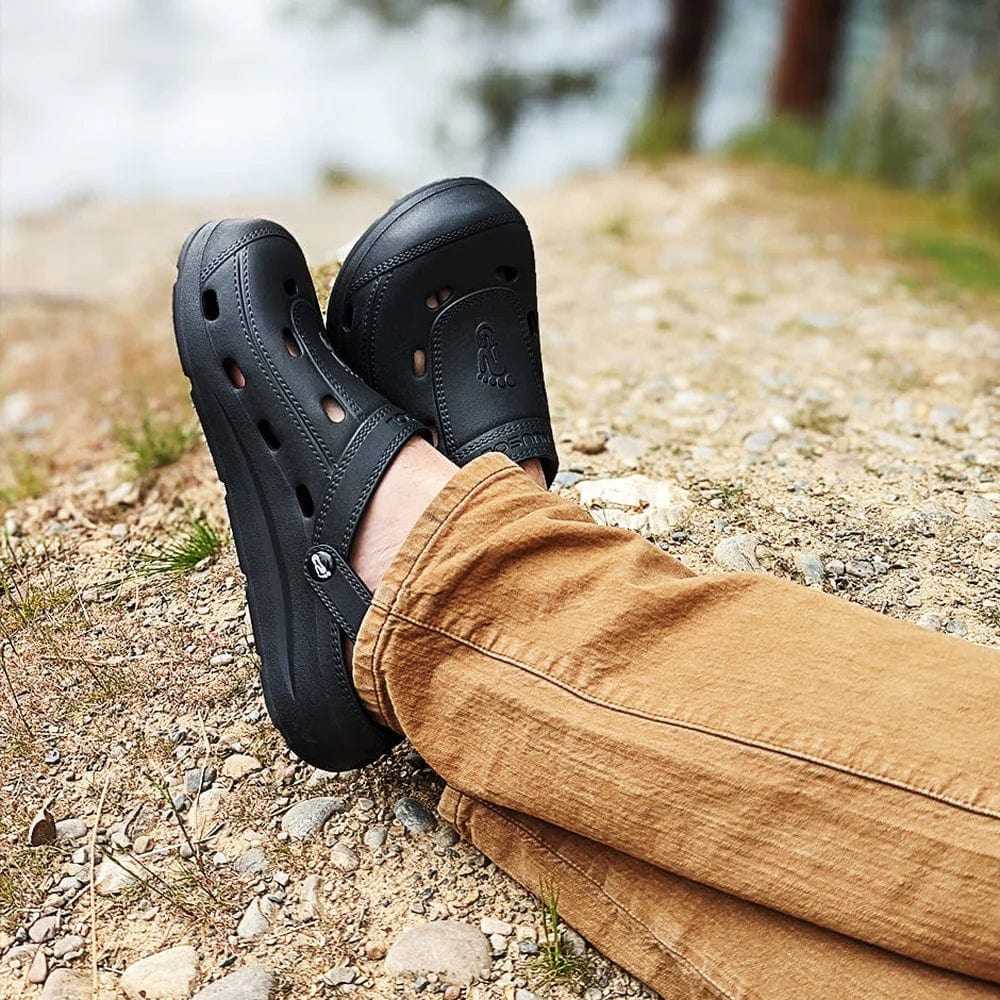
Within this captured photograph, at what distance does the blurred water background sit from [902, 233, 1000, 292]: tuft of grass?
1371mm

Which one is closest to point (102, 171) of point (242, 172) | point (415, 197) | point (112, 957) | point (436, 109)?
point (242, 172)

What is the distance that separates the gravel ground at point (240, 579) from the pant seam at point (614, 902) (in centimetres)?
11

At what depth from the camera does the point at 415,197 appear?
2.08 metres

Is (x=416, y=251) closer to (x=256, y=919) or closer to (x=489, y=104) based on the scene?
(x=256, y=919)

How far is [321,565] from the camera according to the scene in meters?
1.60

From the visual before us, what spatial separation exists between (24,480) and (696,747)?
2.01 meters

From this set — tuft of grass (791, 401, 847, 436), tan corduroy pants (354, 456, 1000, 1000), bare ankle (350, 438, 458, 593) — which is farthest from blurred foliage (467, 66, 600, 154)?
tan corduroy pants (354, 456, 1000, 1000)

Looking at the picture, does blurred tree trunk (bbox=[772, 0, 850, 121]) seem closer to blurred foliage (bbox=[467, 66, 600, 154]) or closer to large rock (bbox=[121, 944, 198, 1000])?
blurred foliage (bbox=[467, 66, 600, 154])

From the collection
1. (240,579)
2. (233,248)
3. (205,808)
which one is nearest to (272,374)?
(233,248)

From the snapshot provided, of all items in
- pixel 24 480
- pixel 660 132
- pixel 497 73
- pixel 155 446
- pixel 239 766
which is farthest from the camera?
pixel 497 73

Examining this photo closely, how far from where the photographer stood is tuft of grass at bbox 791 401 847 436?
2762 mm

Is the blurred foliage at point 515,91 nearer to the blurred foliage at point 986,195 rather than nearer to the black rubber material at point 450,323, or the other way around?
the blurred foliage at point 986,195

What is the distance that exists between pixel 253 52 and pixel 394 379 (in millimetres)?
15329

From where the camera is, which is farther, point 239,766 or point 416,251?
point 416,251
